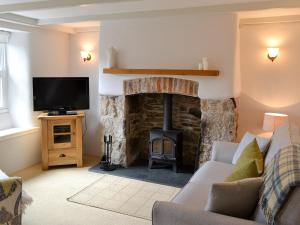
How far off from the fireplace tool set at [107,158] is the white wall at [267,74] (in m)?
2.00

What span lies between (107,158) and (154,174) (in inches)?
32.7

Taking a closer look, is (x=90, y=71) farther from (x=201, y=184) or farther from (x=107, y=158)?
(x=201, y=184)

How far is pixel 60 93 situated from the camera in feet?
14.2

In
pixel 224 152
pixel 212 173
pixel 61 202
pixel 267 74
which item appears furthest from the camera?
pixel 267 74

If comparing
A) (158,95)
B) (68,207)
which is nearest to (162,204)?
(68,207)

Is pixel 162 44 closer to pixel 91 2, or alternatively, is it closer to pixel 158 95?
pixel 158 95

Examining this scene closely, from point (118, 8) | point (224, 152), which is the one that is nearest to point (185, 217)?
point (224, 152)

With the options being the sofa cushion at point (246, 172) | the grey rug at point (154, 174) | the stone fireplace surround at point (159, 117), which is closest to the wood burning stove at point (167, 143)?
the grey rug at point (154, 174)

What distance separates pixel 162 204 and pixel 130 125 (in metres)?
2.87

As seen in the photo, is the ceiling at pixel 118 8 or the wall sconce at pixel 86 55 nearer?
the ceiling at pixel 118 8

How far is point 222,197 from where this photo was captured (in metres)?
1.68

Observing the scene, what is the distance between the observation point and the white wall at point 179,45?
372 centimetres

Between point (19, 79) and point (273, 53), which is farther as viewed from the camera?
point (19, 79)

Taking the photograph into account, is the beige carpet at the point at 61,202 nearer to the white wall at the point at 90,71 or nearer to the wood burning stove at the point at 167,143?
the white wall at the point at 90,71
